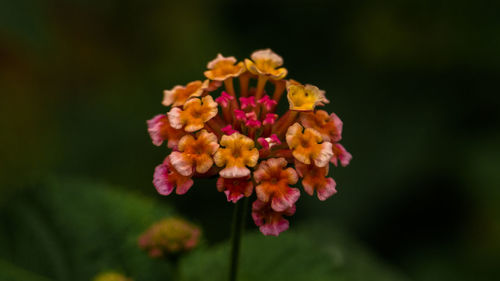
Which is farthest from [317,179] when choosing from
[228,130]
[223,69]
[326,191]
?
[223,69]

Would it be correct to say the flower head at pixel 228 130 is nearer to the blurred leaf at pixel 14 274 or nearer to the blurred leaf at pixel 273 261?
the blurred leaf at pixel 273 261

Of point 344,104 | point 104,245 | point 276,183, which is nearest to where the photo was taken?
point 276,183

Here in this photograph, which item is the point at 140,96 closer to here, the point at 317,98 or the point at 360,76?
the point at 360,76

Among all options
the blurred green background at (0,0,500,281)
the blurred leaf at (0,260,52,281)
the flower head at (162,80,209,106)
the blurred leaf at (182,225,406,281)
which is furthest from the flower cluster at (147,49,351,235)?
the blurred green background at (0,0,500,281)

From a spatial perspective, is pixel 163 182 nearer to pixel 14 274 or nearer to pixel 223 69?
pixel 223 69

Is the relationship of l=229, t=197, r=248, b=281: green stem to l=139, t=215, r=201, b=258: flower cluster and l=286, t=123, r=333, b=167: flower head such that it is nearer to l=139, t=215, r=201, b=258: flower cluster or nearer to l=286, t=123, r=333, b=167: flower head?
l=286, t=123, r=333, b=167: flower head


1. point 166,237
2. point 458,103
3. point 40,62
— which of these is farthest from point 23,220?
point 458,103
